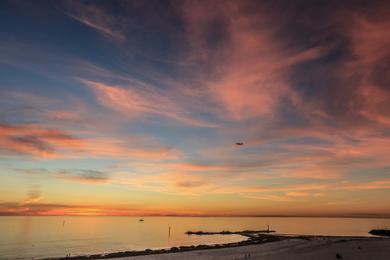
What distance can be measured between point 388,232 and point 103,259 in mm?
140966

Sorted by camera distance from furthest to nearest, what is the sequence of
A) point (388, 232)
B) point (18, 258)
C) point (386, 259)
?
point (388, 232) < point (18, 258) < point (386, 259)

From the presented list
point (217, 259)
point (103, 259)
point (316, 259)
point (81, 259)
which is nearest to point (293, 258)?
point (316, 259)

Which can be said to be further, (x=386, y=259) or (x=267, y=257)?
(x=267, y=257)

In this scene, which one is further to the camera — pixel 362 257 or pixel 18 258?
pixel 18 258

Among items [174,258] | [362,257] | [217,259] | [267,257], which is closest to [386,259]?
[362,257]

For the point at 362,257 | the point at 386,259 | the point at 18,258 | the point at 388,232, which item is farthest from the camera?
the point at 388,232

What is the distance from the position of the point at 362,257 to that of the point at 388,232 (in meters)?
115

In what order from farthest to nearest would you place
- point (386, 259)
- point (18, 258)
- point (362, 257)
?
point (18, 258) → point (362, 257) → point (386, 259)

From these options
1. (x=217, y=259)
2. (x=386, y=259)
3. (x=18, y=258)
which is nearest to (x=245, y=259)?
(x=217, y=259)

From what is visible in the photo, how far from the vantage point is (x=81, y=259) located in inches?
2504

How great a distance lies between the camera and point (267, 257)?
6397 cm

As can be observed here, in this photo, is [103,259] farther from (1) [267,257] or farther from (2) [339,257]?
(2) [339,257]

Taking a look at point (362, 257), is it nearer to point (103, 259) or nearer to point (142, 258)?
point (142, 258)

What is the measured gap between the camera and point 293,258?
205 feet
